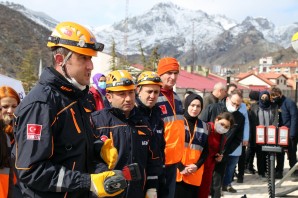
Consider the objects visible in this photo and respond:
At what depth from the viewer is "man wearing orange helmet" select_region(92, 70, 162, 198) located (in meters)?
3.50

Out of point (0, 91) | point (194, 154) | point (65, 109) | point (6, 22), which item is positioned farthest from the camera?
point (6, 22)

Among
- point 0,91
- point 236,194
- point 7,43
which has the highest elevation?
point 7,43

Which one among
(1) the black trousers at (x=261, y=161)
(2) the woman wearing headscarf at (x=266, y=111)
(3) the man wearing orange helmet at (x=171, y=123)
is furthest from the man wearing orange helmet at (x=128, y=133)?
(1) the black trousers at (x=261, y=161)

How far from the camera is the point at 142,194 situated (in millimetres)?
3672

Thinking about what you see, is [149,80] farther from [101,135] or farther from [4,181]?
[4,181]

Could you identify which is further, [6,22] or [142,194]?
[6,22]

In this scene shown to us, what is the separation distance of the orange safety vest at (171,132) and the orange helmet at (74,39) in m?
2.49

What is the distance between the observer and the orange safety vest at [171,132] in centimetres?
483

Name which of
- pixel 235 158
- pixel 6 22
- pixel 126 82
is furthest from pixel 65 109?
pixel 6 22

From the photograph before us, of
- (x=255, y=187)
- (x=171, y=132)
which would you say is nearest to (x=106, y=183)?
(x=171, y=132)

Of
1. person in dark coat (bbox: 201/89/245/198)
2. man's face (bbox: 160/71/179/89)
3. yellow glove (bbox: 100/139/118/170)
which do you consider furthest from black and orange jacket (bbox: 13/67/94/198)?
person in dark coat (bbox: 201/89/245/198)

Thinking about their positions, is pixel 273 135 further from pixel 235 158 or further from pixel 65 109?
pixel 65 109

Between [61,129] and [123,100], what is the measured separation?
152 centimetres

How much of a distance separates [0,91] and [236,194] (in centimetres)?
514
